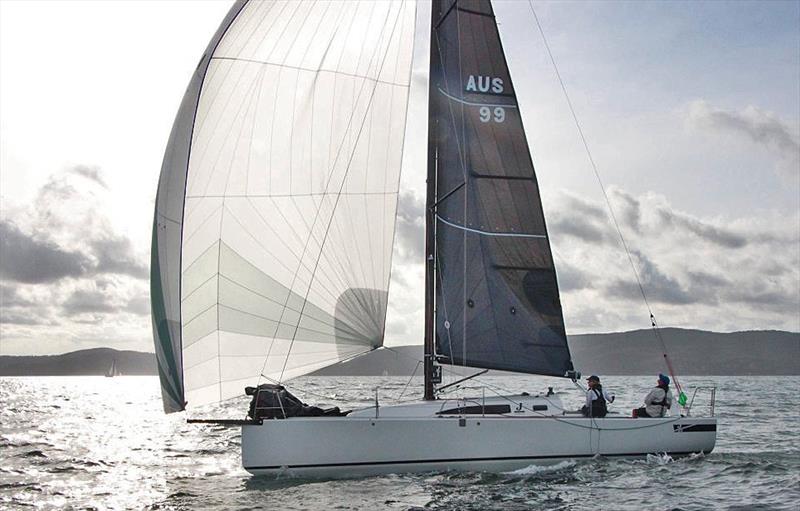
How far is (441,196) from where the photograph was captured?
54.6 ft

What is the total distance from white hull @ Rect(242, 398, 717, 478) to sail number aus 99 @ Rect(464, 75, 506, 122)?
6.05m

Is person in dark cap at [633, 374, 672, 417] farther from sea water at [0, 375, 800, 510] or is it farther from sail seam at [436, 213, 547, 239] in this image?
sail seam at [436, 213, 547, 239]

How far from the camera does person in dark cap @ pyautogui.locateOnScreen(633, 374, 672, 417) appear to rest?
16531 mm

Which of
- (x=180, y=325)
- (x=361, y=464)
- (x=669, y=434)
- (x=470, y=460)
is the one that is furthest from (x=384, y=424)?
(x=669, y=434)

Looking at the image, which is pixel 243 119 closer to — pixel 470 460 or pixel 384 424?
pixel 384 424

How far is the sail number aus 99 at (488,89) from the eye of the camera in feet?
56.8

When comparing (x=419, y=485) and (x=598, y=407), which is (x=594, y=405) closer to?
(x=598, y=407)

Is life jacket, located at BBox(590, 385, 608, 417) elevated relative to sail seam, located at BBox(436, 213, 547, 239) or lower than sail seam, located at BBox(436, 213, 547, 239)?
lower

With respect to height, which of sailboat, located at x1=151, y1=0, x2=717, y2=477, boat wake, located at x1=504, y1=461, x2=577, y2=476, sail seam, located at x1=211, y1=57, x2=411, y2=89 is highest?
sail seam, located at x1=211, y1=57, x2=411, y2=89

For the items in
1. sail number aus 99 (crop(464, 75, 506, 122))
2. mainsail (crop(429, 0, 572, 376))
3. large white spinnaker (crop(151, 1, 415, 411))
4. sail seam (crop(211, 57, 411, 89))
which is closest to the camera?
large white spinnaker (crop(151, 1, 415, 411))

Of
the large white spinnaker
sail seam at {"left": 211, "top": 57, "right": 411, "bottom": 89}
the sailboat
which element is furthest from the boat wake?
sail seam at {"left": 211, "top": 57, "right": 411, "bottom": 89}

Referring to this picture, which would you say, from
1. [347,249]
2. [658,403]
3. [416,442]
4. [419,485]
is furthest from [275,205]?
[658,403]

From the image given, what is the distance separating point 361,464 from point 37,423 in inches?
1026

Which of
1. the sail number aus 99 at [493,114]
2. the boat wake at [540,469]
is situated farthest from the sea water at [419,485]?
the sail number aus 99 at [493,114]
